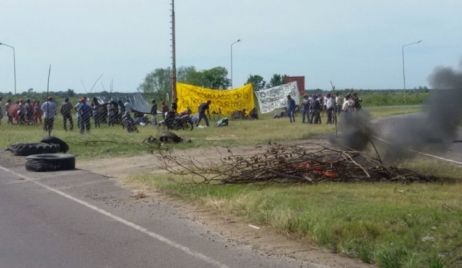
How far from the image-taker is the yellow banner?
4153cm

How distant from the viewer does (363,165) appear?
1397 cm

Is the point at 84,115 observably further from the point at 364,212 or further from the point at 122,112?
the point at 364,212

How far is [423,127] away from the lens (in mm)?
12961

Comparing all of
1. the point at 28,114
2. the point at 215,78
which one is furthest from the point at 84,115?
the point at 215,78

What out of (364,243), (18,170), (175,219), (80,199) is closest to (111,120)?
(18,170)

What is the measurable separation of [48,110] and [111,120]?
7923mm

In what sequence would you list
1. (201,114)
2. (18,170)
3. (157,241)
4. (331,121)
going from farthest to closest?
1. (331,121)
2. (201,114)
3. (18,170)
4. (157,241)

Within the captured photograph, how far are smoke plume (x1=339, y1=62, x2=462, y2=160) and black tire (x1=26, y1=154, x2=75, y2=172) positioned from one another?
25.6 ft

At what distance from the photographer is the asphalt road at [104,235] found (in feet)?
26.8

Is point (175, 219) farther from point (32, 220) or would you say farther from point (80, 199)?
point (80, 199)

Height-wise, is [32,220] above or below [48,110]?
below

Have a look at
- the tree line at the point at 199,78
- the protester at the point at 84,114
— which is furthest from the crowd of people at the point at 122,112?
the tree line at the point at 199,78

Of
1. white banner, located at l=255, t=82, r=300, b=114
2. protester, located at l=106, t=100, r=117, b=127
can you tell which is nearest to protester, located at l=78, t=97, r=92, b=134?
protester, located at l=106, t=100, r=117, b=127

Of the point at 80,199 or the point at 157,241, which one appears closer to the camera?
the point at 157,241
